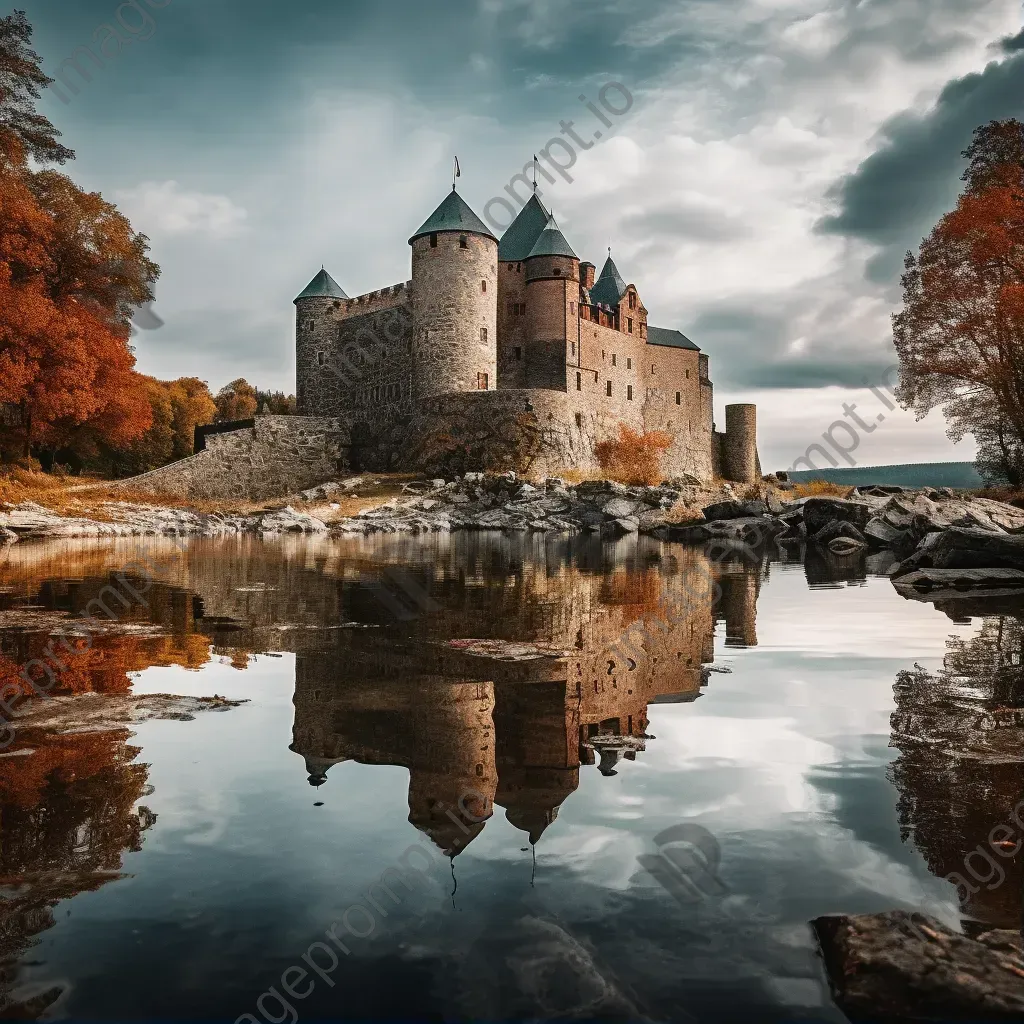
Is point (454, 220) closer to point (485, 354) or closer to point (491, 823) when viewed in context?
point (485, 354)

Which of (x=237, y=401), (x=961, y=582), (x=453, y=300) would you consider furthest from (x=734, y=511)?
(x=237, y=401)

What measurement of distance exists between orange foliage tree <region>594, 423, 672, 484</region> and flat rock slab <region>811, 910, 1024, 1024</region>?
3899 cm

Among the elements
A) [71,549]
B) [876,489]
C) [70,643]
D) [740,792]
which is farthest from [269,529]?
[740,792]

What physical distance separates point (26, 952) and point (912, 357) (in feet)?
96.0

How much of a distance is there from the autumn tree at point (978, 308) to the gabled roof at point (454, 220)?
2182 centimetres

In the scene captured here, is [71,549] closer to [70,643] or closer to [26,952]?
[70,643]

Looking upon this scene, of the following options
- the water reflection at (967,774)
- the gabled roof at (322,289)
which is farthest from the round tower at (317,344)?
the water reflection at (967,774)

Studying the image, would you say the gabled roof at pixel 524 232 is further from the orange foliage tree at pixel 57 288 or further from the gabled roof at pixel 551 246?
the orange foliage tree at pixel 57 288

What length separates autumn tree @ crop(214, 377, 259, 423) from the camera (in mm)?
68562

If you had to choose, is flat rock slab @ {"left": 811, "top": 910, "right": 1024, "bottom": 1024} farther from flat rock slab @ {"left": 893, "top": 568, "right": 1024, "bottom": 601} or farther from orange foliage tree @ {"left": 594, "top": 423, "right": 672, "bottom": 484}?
orange foliage tree @ {"left": 594, "top": 423, "right": 672, "bottom": 484}

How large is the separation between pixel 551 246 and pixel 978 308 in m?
25.9

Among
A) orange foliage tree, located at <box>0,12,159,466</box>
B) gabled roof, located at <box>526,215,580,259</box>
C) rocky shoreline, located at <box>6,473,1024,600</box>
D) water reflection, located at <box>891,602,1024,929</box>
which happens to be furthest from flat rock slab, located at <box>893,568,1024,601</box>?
gabled roof, located at <box>526,215,580,259</box>

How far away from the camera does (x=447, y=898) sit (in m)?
2.50

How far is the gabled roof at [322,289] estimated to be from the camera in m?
48.8
